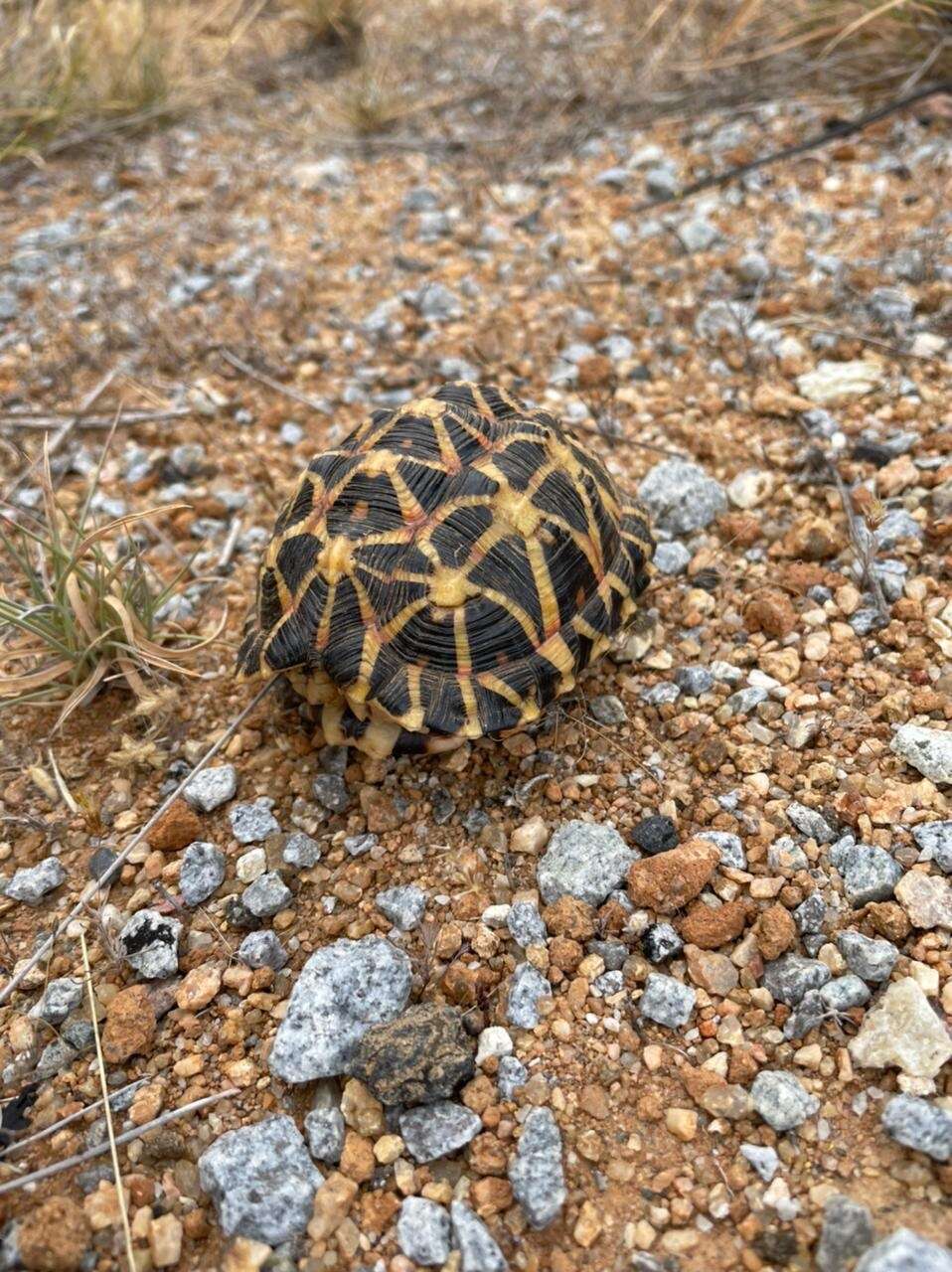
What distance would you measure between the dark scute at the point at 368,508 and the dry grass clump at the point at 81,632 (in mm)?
617

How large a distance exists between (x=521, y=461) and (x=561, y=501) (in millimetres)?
141

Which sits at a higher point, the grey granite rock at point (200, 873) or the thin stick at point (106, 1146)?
the grey granite rock at point (200, 873)

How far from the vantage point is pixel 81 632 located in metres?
2.56

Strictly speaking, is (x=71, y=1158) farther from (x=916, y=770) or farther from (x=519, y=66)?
(x=519, y=66)

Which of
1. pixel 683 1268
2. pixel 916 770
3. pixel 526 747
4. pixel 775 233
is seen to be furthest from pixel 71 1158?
Result: pixel 775 233

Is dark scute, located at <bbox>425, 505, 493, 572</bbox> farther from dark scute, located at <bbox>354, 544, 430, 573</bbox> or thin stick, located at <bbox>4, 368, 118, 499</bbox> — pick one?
thin stick, located at <bbox>4, 368, 118, 499</bbox>

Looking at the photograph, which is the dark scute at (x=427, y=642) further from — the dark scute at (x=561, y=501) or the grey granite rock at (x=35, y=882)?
the grey granite rock at (x=35, y=882)

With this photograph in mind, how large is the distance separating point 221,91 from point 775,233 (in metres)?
3.30

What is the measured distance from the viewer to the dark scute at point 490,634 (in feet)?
7.12

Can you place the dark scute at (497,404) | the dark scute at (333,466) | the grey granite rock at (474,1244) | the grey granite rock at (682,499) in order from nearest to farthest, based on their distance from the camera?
the grey granite rock at (474,1244) → the dark scute at (333,466) → the dark scute at (497,404) → the grey granite rock at (682,499)

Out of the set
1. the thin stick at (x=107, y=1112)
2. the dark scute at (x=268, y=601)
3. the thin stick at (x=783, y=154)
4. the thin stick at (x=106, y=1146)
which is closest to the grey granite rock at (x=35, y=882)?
the thin stick at (x=107, y=1112)

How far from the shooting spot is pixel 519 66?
495 cm

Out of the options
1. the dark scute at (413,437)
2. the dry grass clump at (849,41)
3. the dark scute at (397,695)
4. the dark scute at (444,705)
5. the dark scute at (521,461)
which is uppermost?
the dry grass clump at (849,41)

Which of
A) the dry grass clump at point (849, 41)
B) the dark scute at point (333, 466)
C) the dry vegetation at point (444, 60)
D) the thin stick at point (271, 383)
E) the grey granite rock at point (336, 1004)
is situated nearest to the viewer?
the grey granite rock at point (336, 1004)
